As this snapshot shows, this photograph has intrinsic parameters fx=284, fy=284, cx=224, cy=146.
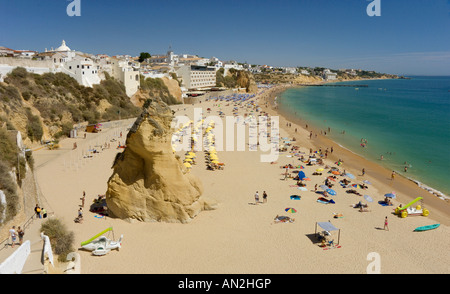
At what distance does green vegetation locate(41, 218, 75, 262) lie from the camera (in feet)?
30.2

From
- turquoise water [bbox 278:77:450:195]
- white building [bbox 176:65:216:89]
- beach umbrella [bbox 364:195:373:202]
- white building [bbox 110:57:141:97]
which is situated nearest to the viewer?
beach umbrella [bbox 364:195:373:202]

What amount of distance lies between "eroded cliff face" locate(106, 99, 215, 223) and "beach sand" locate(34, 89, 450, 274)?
18.2 inches

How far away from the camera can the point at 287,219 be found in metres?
13.0

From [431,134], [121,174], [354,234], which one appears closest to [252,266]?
[354,234]

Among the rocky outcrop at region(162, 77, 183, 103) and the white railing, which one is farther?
the rocky outcrop at region(162, 77, 183, 103)

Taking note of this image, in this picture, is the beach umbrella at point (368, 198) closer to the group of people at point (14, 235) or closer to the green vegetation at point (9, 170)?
the group of people at point (14, 235)

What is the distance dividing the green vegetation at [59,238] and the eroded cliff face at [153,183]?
220 cm

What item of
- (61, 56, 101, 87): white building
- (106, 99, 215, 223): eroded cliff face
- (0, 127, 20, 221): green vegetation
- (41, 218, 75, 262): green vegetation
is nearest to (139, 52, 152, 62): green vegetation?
(61, 56, 101, 87): white building

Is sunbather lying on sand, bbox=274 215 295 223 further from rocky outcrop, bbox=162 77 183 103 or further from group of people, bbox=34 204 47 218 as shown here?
rocky outcrop, bbox=162 77 183 103

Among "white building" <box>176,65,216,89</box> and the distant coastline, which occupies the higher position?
"white building" <box>176,65,216,89</box>

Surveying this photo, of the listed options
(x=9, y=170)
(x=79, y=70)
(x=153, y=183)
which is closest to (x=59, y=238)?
(x=153, y=183)

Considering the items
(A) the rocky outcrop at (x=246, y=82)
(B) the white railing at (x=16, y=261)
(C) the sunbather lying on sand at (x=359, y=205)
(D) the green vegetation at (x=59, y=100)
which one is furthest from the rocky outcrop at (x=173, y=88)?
(B) the white railing at (x=16, y=261)

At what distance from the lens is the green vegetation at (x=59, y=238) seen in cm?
920
